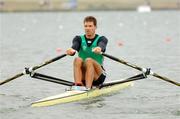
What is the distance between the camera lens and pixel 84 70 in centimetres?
1684

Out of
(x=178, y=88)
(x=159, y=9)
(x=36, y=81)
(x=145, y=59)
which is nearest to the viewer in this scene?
(x=178, y=88)

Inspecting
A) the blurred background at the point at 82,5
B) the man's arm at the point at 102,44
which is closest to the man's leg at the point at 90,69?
the man's arm at the point at 102,44

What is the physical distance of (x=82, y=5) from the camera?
459 ft

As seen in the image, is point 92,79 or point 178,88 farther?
Result: point 178,88

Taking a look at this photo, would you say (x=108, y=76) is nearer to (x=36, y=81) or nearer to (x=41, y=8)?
(x=36, y=81)

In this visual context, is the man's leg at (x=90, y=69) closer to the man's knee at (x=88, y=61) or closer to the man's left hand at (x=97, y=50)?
the man's knee at (x=88, y=61)

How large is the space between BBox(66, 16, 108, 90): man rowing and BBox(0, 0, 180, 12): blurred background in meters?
114

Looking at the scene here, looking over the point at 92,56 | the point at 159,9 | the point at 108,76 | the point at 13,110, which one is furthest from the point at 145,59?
the point at 159,9

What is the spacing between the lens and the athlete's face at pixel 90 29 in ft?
54.6

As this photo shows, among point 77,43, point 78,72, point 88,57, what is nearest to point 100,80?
point 88,57

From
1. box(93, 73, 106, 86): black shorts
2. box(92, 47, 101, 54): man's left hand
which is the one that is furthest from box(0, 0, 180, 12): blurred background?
box(92, 47, 101, 54): man's left hand

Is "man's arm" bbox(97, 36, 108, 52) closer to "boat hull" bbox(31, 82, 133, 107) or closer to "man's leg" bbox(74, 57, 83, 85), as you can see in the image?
"man's leg" bbox(74, 57, 83, 85)

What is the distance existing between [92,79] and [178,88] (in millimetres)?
3197

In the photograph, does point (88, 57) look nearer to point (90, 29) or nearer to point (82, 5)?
point (90, 29)
